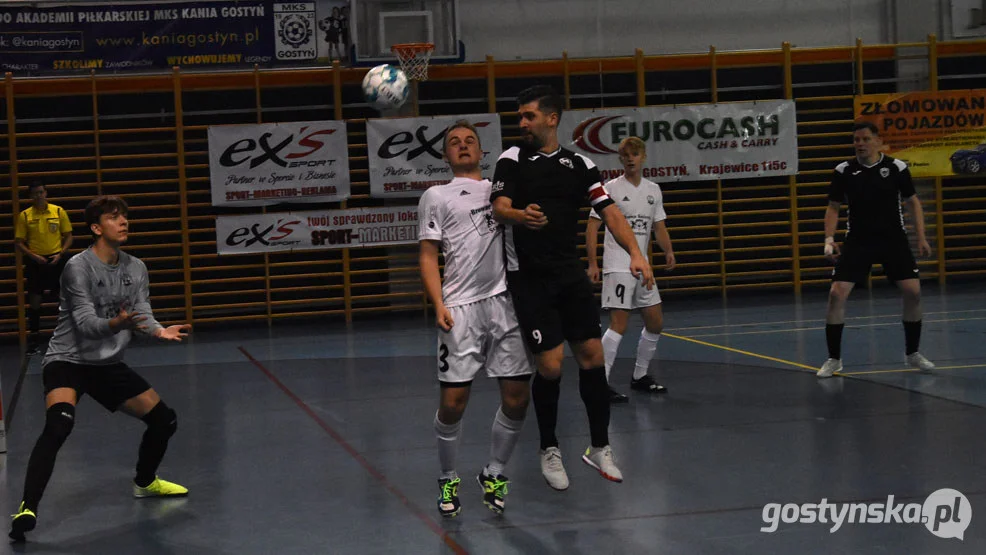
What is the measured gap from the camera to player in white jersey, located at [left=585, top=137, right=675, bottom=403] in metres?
8.27

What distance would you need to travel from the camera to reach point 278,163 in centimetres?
1487

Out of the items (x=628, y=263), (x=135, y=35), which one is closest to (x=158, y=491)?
(x=628, y=263)

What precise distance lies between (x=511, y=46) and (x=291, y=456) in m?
10.4

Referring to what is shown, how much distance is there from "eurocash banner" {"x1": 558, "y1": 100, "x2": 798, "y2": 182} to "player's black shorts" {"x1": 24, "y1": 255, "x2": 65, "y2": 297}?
672 cm

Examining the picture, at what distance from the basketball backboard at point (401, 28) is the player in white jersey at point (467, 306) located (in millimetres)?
10098

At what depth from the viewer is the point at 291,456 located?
683 cm

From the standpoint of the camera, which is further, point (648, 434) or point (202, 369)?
point (202, 369)

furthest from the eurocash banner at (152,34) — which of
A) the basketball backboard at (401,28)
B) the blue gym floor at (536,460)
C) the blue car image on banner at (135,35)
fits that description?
the blue gym floor at (536,460)

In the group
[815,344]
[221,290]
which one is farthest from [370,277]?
[815,344]

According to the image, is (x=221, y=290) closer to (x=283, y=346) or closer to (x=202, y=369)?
(x=283, y=346)

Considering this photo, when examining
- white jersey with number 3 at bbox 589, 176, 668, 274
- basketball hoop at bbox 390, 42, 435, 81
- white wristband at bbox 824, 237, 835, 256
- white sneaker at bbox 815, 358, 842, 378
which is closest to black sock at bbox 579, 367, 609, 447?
white jersey with number 3 at bbox 589, 176, 668, 274

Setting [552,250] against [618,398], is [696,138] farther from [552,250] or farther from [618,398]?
[552,250]

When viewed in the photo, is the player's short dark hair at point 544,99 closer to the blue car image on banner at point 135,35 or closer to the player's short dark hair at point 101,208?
the player's short dark hair at point 101,208

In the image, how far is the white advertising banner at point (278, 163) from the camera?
14734mm
